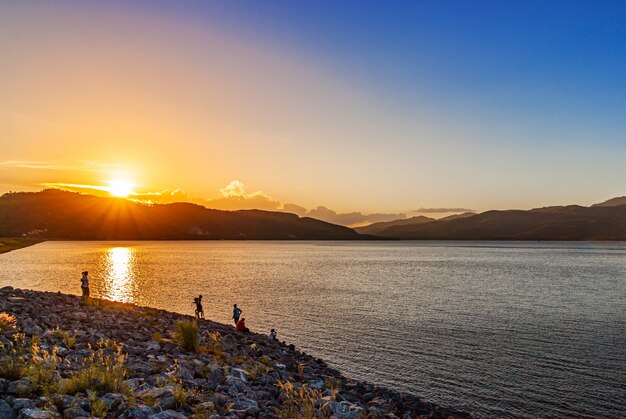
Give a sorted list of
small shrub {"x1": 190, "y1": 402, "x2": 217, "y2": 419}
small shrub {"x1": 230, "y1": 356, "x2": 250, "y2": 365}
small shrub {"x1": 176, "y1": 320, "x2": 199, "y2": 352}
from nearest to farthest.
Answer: small shrub {"x1": 190, "y1": 402, "x2": 217, "y2": 419}, small shrub {"x1": 230, "y1": 356, "x2": 250, "y2": 365}, small shrub {"x1": 176, "y1": 320, "x2": 199, "y2": 352}

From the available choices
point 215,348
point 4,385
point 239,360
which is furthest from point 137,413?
point 215,348

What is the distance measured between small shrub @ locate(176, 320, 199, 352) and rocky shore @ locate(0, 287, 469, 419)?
5 centimetres

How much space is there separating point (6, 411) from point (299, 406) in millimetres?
8866

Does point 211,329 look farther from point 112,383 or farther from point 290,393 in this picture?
point 112,383

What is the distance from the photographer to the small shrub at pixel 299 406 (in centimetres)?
1441

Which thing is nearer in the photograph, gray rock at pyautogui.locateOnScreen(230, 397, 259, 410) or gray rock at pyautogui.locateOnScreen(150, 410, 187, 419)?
gray rock at pyautogui.locateOnScreen(150, 410, 187, 419)

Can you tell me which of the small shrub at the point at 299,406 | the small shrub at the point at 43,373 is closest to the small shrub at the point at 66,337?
the small shrub at the point at 43,373

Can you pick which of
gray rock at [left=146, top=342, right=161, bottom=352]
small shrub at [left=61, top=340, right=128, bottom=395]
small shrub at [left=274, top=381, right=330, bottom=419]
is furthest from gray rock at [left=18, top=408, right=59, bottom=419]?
gray rock at [left=146, top=342, right=161, bottom=352]

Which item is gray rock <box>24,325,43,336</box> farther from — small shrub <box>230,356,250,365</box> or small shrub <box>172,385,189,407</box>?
small shrub <box>172,385,189,407</box>

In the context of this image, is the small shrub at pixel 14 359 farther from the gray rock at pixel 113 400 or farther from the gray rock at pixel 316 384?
the gray rock at pixel 316 384

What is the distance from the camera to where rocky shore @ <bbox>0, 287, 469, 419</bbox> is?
1257 cm

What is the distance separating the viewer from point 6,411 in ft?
36.5

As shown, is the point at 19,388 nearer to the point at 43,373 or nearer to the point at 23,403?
the point at 23,403

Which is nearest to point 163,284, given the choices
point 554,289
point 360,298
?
point 360,298
